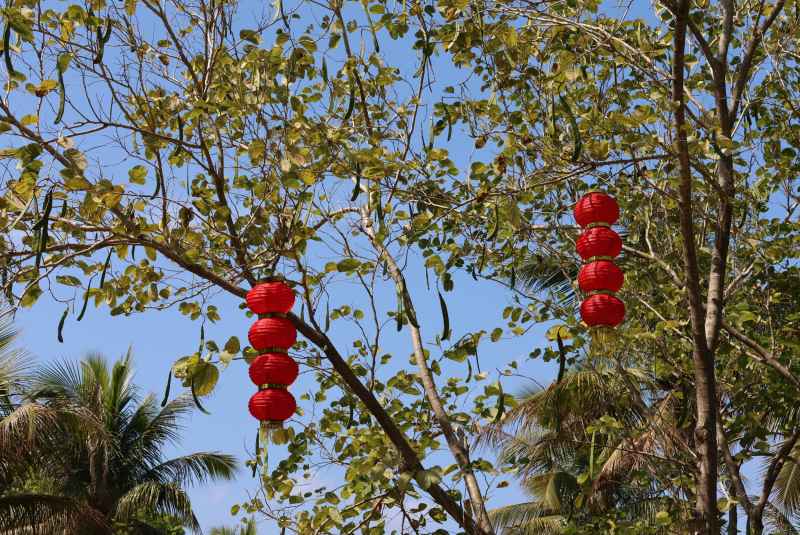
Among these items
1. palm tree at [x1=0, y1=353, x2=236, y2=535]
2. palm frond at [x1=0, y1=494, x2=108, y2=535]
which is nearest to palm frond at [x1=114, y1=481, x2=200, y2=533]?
palm tree at [x1=0, y1=353, x2=236, y2=535]

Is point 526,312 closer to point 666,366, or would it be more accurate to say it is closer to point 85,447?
point 666,366

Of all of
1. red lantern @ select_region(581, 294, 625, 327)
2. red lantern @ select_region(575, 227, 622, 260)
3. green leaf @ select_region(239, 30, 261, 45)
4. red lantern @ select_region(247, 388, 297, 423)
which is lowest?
red lantern @ select_region(247, 388, 297, 423)

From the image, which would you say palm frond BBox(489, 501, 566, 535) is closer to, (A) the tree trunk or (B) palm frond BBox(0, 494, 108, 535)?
(B) palm frond BBox(0, 494, 108, 535)

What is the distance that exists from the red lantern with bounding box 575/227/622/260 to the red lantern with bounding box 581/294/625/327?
0.18m

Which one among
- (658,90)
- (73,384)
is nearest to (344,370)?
(658,90)

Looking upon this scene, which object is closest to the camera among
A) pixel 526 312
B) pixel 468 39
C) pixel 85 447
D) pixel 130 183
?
pixel 130 183

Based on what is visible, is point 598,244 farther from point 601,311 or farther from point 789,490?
point 789,490

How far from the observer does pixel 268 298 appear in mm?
3781

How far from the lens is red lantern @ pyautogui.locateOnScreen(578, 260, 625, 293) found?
3707 mm

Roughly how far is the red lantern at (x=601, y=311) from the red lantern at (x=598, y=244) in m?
0.18

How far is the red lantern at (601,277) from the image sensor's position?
3707mm

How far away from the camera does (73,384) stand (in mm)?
13703

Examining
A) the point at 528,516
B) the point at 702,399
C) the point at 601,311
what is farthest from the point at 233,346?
the point at 528,516

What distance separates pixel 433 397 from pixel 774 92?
2815 mm
